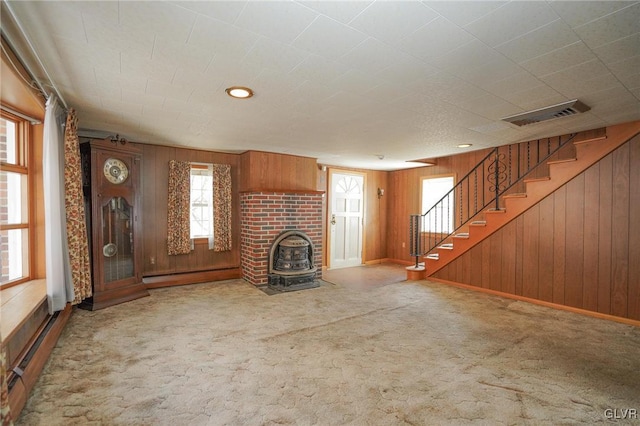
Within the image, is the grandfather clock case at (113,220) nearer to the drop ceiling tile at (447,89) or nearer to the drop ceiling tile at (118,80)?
the drop ceiling tile at (118,80)

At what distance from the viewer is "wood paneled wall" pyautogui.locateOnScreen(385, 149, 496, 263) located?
6.33 metres

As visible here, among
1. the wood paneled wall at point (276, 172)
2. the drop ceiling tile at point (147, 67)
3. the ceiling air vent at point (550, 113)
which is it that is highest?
the drop ceiling tile at point (147, 67)

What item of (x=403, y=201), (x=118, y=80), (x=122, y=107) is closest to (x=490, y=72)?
(x=118, y=80)

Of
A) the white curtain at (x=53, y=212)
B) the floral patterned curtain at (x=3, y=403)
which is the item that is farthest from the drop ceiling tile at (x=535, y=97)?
the white curtain at (x=53, y=212)

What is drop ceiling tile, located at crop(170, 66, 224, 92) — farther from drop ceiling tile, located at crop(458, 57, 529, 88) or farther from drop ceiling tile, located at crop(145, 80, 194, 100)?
drop ceiling tile, located at crop(458, 57, 529, 88)

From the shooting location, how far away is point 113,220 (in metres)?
3.83

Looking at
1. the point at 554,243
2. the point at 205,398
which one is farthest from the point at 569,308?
the point at 205,398

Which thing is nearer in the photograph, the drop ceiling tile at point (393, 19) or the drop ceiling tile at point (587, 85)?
the drop ceiling tile at point (393, 19)

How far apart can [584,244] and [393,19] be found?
3765mm

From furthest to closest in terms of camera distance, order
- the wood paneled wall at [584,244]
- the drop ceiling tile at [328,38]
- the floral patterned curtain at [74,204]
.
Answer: the wood paneled wall at [584,244]
the floral patterned curtain at [74,204]
the drop ceiling tile at [328,38]

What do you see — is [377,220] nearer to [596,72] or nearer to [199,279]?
[199,279]

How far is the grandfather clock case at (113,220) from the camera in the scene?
11.8ft

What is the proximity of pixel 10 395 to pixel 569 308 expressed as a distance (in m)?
5.22

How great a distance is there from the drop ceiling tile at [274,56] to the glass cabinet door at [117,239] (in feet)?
9.75
